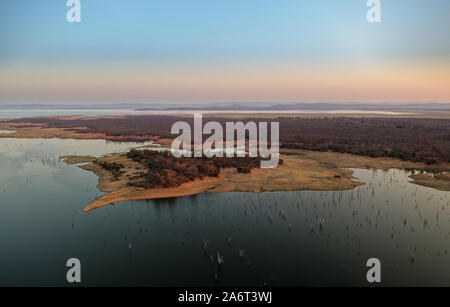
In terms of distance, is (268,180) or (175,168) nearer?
(268,180)

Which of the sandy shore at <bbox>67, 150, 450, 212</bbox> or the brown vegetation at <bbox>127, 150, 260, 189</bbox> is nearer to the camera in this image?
the sandy shore at <bbox>67, 150, 450, 212</bbox>

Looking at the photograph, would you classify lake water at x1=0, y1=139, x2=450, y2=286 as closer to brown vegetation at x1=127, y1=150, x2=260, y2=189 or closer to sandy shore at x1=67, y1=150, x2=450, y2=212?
sandy shore at x1=67, y1=150, x2=450, y2=212

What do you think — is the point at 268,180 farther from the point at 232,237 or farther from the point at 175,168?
the point at 232,237

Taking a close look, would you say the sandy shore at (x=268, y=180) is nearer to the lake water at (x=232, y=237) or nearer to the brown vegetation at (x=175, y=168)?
the brown vegetation at (x=175, y=168)

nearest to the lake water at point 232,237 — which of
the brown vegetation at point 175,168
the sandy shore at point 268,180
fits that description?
the sandy shore at point 268,180

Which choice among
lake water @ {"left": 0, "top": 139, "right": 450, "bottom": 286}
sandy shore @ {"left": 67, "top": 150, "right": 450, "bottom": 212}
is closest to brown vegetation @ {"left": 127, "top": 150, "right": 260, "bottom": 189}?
sandy shore @ {"left": 67, "top": 150, "right": 450, "bottom": 212}

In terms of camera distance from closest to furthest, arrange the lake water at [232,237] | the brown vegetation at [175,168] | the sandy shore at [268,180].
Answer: the lake water at [232,237], the sandy shore at [268,180], the brown vegetation at [175,168]

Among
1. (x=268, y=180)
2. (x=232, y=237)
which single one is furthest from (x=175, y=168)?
(x=232, y=237)

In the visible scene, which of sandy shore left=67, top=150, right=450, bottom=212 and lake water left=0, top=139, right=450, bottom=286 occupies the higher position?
sandy shore left=67, top=150, right=450, bottom=212
